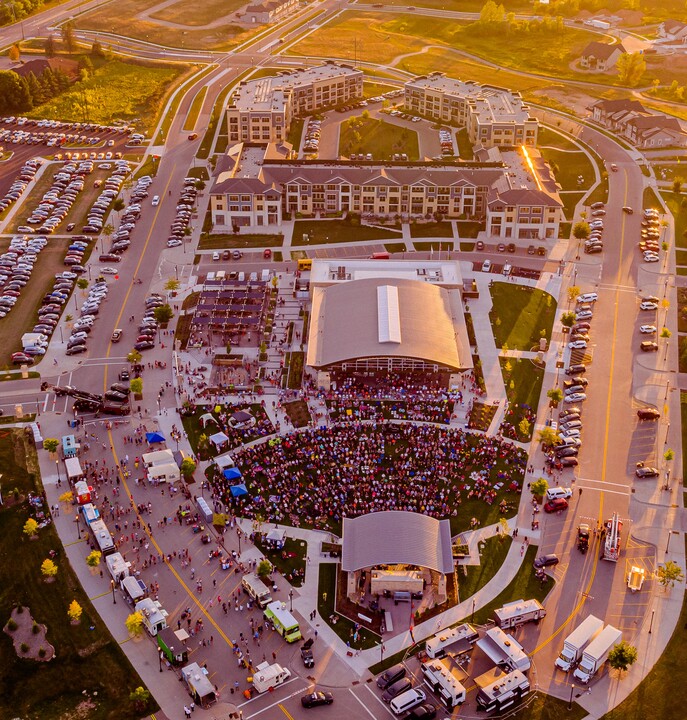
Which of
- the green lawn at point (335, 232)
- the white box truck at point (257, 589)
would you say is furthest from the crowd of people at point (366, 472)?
the green lawn at point (335, 232)

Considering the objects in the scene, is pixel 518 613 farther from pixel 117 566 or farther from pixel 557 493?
pixel 117 566

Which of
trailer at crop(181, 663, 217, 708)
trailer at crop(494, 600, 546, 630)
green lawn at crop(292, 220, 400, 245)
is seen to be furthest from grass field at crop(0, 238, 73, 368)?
trailer at crop(494, 600, 546, 630)

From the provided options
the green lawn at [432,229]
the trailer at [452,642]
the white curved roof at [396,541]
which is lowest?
the trailer at [452,642]

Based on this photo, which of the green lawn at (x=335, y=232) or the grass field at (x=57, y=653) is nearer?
the grass field at (x=57, y=653)

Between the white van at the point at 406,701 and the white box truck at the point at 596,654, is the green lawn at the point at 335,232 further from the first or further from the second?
the white van at the point at 406,701

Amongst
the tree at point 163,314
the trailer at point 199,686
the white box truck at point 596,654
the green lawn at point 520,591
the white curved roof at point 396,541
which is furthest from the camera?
the tree at point 163,314

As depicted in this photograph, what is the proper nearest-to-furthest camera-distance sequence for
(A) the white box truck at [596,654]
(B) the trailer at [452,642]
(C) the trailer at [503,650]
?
(A) the white box truck at [596,654] < (C) the trailer at [503,650] < (B) the trailer at [452,642]

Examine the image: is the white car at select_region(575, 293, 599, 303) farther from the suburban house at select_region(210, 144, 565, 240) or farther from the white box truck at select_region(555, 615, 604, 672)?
the white box truck at select_region(555, 615, 604, 672)
